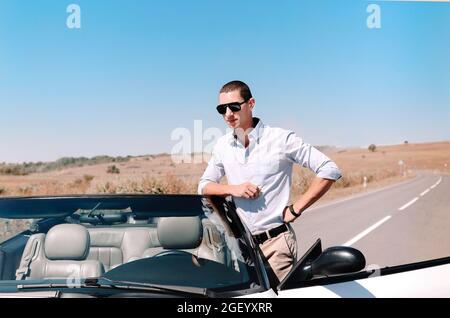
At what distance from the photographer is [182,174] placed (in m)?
39.7

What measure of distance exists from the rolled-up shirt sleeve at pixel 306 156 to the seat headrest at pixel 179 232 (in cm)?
73

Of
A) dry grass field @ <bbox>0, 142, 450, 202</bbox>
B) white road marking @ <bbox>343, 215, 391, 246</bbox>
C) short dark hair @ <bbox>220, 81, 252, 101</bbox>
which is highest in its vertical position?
short dark hair @ <bbox>220, 81, 252, 101</bbox>

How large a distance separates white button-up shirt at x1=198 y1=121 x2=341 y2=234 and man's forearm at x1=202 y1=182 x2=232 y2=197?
16 cm

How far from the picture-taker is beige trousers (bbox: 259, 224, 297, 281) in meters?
3.87

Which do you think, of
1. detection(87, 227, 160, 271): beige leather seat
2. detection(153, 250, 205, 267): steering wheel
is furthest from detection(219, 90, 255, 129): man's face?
detection(87, 227, 160, 271): beige leather seat

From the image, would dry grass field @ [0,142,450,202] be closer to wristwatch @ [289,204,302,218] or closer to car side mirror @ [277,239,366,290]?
wristwatch @ [289,204,302,218]

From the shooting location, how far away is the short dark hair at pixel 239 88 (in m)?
3.80

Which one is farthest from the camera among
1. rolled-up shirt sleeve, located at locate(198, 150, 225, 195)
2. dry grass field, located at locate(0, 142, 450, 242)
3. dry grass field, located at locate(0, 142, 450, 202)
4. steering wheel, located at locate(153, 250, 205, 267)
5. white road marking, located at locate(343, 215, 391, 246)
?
dry grass field, located at locate(0, 142, 450, 202)

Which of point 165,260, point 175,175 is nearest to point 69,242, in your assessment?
point 165,260

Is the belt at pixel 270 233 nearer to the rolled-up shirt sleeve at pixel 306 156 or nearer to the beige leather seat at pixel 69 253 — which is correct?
the rolled-up shirt sleeve at pixel 306 156

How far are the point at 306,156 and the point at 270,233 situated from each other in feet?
1.71

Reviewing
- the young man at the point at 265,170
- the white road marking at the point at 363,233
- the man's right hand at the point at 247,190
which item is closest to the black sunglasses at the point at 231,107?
the young man at the point at 265,170

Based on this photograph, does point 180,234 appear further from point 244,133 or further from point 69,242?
point 244,133

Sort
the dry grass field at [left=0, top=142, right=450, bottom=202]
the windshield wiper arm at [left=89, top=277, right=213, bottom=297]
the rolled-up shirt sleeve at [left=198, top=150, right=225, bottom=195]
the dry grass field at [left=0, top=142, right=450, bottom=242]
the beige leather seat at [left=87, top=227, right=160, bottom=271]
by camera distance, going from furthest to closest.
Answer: the dry grass field at [left=0, top=142, right=450, bottom=202] < the dry grass field at [left=0, top=142, right=450, bottom=242] < the beige leather seat at [left=87, top=227, right=160, bottom=271] < the rolled-up shirt sleeve at [left=198, top=150, right=225, bottom=195] < the windshield wiper arm at [left=89, top=277, right=213, bottom=297]
